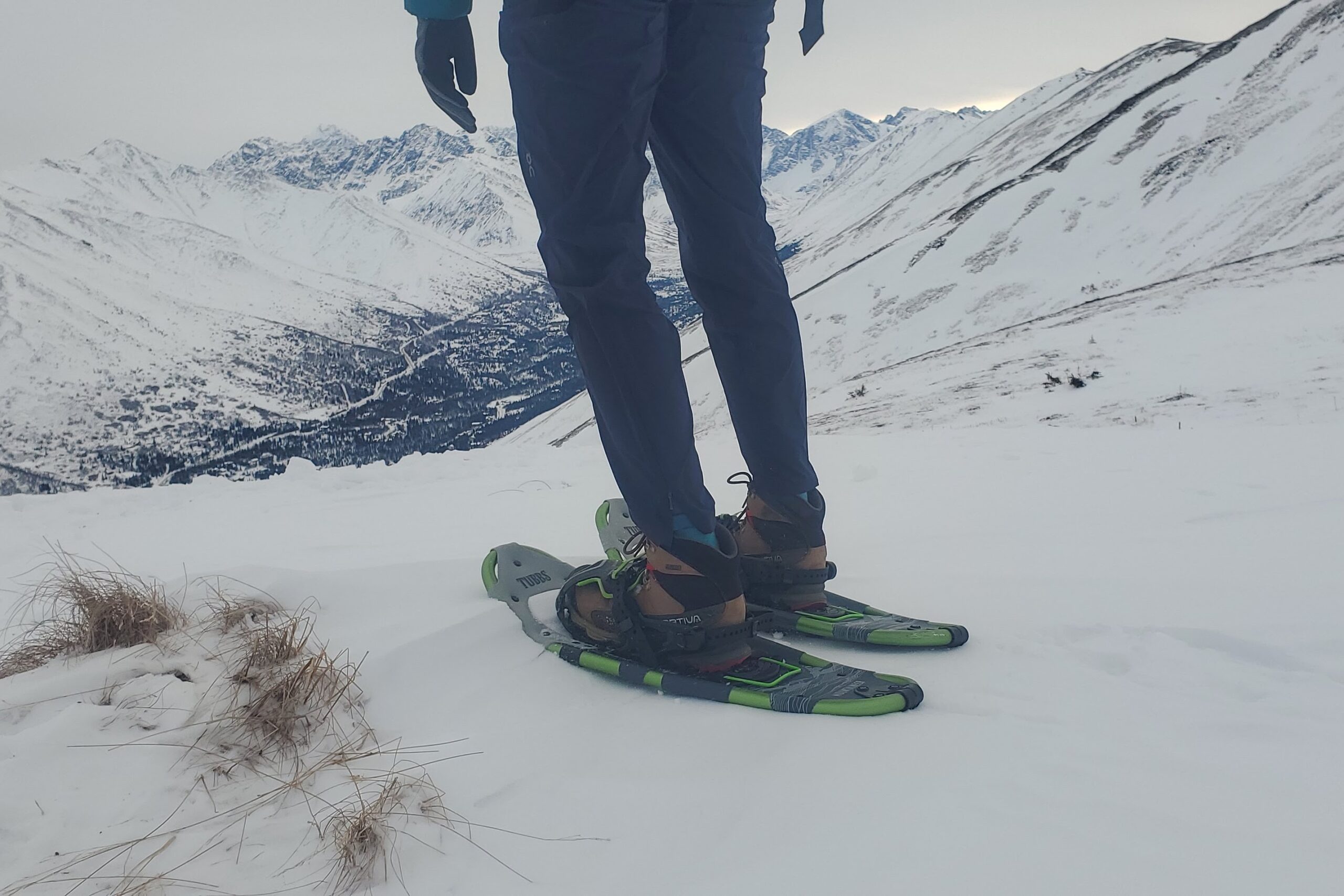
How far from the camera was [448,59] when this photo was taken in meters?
2.11

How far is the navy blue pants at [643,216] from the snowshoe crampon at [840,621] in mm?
249

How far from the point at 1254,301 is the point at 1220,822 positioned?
9268 mm

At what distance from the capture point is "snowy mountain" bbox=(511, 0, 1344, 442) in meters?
6.59

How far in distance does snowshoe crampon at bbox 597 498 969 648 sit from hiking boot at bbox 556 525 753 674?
8.2 inches

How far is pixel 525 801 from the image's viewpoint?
1.39 m

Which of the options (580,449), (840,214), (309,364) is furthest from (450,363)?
(580,449)

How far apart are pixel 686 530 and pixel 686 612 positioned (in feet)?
0.68

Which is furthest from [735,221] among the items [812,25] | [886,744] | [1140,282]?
[1140,282]

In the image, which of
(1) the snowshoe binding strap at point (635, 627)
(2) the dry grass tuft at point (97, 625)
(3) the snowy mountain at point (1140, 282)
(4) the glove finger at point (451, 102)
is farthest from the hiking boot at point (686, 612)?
(3) the snowy mountain at point (1140, 282)

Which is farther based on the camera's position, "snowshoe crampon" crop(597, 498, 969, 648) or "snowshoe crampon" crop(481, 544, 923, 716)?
"snowshoe crampon" crop(597, 498, 969, 648)

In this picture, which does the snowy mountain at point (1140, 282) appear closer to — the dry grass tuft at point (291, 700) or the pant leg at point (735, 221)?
the pant leg at point (735, 221)

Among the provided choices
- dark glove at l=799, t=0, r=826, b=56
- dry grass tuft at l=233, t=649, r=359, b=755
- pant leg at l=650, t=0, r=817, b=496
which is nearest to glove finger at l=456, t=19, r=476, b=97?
pant leg at l=650, t=0, r=817, b=496

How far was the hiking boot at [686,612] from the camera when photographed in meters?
1.93

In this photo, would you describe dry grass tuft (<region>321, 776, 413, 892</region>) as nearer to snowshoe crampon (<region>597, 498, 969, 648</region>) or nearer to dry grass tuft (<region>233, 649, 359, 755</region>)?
dry grass tuft (<region>233, 649, 359, 755</region>)
